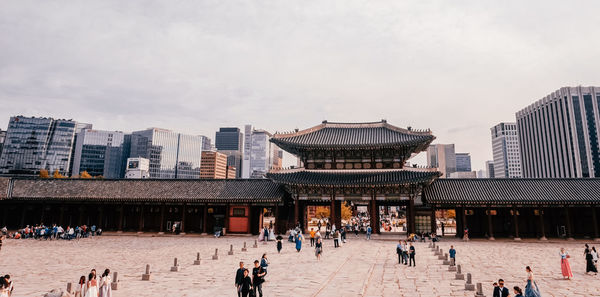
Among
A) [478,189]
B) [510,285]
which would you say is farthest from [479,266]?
[478,189]

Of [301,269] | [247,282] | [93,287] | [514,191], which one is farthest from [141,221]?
[514,191]

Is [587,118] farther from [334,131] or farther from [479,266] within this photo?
[479,266]

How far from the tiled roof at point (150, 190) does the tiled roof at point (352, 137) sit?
5748 mm

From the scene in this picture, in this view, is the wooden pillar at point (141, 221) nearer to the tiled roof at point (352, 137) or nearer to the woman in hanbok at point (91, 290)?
the tiled roof at point (352, 137)

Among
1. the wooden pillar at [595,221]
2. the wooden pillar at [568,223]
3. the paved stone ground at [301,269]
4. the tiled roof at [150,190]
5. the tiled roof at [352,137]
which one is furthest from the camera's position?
the tiled roof at [150,190]

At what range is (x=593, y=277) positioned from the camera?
55.7ft

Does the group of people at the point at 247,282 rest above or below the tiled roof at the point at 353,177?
below

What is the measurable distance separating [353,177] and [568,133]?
129 m

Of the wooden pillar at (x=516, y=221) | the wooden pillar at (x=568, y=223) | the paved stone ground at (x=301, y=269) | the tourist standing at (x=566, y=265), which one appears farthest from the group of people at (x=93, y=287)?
the wooden pillar at (x=568, y=223)

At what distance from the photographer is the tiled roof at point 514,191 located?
34.0 m

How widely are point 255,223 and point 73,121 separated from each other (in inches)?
5551

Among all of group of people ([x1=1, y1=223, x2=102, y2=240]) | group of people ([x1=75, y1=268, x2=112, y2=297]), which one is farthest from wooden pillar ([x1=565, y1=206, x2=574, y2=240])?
group of people ([x1=1, y1=223, x2=102, y2=240])

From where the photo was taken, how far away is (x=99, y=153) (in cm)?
15638

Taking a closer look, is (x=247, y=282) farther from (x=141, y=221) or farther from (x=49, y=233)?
(x=141, y=221)
